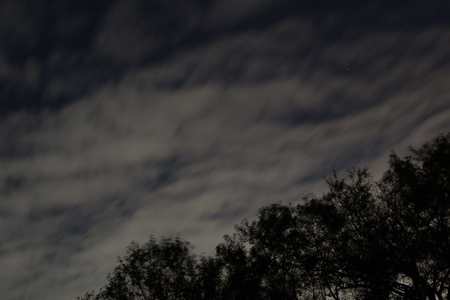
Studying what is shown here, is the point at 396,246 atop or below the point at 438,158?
below

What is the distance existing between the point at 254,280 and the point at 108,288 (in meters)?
17.1

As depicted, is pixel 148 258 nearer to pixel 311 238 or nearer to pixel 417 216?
pixel 311 238

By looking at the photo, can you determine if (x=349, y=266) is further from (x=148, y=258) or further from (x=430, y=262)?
(x=148, y=258)

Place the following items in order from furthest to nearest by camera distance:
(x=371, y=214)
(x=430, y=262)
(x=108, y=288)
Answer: (x=108, y=288) < (x=371, y=214) < (x=430, y=262)

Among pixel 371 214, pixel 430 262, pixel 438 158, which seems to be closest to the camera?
pixel 438 158

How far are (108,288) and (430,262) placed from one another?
33.7 m

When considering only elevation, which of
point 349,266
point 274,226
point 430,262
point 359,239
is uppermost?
point 274,226

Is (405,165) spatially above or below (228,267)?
above

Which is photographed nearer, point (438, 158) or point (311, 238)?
point (438, 158)

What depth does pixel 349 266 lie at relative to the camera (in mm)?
32219

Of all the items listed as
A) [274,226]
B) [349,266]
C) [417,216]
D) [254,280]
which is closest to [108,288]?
[254,280]

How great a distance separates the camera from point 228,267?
35.2m

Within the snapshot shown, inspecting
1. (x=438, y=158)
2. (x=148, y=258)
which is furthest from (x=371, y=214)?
(x=148, y=258)

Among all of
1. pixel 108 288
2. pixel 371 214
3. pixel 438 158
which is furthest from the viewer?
pixel 108 288
